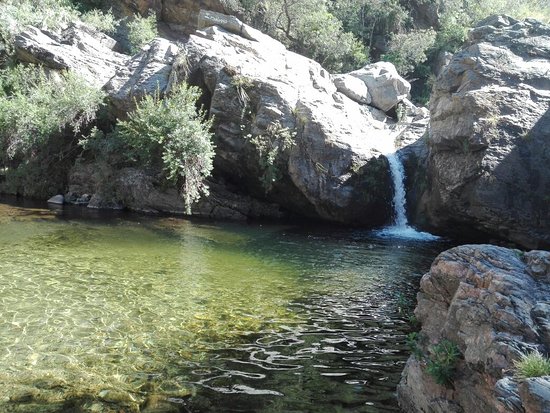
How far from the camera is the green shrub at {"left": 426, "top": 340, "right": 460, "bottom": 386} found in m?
4.73

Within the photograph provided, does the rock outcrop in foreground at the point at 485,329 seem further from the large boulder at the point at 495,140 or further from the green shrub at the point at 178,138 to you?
the green shrub at the point at 178,138

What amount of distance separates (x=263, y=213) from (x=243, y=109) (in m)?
4.96

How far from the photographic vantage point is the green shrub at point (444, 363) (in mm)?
4730

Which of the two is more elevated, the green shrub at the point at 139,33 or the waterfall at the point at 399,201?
the green shrub at the point at 139,33

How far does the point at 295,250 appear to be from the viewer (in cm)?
1474

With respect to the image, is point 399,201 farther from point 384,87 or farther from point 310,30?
point 310,30

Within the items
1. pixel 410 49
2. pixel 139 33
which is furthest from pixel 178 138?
pixel 410 49

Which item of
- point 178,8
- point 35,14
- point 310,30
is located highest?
point 178,8

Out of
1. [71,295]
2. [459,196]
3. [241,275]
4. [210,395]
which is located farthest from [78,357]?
[459,196]

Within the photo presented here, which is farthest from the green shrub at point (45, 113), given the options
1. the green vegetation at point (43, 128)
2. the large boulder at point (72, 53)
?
the large boulder at point (72, 53)

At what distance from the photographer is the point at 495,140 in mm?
15305

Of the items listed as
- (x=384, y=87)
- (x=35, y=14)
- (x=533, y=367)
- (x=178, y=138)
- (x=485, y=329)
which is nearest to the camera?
(x=533, y=367)

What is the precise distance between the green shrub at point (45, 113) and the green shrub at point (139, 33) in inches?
334

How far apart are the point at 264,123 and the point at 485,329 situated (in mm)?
16509
